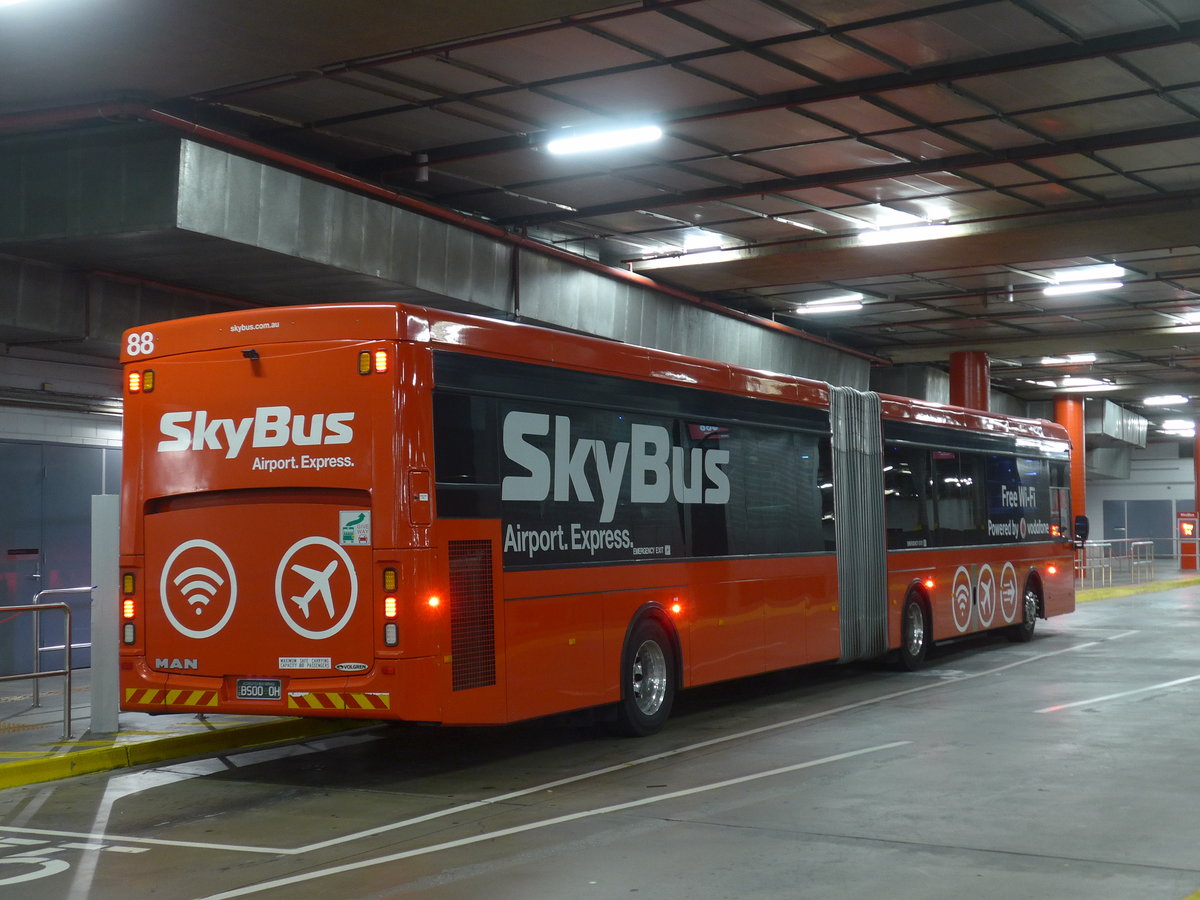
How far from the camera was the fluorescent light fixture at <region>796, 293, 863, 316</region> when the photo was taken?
26097 millimetres

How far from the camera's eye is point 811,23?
1227 centimetres

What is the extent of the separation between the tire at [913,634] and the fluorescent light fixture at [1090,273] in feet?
29.4

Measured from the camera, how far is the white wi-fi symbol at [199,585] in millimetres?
10117

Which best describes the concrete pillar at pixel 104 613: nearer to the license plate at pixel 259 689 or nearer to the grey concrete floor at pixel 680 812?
the grey concrete floor at pixel 680 812

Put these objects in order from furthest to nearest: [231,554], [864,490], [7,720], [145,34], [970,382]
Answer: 1. [970,382]
2. [864,490]
3. [7,720]
4. [145,34]
5. [231,554]

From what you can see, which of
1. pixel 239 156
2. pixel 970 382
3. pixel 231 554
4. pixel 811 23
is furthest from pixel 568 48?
pixel 970 382

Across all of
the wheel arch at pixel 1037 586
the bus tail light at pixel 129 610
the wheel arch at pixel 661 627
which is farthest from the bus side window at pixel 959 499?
the bus tail light at pixel 129 610

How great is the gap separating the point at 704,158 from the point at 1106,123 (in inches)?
186

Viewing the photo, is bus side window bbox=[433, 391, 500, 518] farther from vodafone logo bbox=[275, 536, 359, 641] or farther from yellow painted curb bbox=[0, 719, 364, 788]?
yellow painted curb bbox=[0, 719, 364, 788]

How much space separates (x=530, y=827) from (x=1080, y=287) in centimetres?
1983

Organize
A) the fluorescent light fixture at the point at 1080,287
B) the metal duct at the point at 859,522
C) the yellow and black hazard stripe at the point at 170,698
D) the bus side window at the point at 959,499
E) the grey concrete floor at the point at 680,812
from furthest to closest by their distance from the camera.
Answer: the fluorescent light fixture at the point at 1080,287 < the bus side window at the point at 959,499 < the metal duct at the point at 859,522 < the yellow and black hazard stripe at the point at 170,698 < the grey concrete floor at the point at 680,812

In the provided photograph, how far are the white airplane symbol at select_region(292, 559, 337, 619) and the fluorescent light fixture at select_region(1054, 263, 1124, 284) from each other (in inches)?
704

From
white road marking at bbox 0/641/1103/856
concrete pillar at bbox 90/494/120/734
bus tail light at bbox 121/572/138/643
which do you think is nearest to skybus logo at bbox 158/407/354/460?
bus tail light at bbox 121/572/138/643

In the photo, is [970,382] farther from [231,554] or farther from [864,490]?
[231,554]
